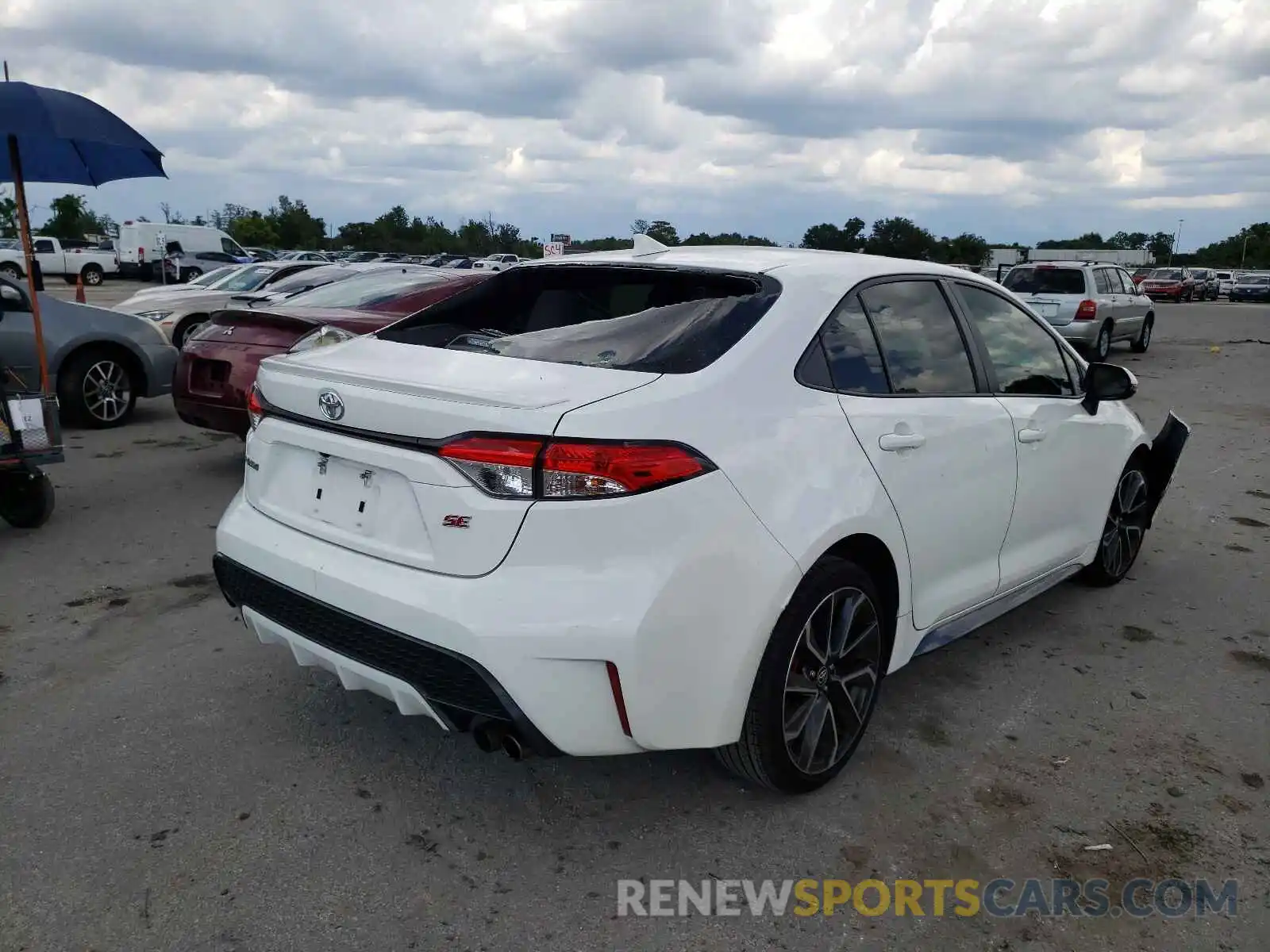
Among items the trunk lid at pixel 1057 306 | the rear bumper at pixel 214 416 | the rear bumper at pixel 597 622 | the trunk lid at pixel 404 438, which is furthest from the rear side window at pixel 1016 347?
the trunk lid at pixel 1057 306

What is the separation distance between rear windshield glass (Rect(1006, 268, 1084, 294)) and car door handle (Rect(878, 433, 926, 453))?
14.8 m

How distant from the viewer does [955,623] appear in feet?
12.1

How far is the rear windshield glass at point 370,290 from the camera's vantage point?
24.6 feet

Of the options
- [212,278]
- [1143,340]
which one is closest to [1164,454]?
[212,278]

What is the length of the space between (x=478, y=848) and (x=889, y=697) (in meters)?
1.77

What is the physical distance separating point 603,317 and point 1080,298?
49.6 ft

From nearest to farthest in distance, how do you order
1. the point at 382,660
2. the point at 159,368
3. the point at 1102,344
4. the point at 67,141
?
the point at 382,660 → the point at 67,141 → the point at 159,368 → the point at 1102,344

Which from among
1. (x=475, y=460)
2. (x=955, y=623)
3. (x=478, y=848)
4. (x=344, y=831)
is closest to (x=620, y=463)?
(x=475, y=460)

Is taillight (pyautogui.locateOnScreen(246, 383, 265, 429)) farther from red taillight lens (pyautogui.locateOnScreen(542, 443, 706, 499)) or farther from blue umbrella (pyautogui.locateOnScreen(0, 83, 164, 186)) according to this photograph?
blue umbrella (pyautogui.locateOnScreen(0, 83, 164, 186))

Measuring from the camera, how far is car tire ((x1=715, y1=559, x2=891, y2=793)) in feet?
9.26

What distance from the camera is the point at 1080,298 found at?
16281 mm

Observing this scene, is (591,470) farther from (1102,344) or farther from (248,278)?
(1102,344)

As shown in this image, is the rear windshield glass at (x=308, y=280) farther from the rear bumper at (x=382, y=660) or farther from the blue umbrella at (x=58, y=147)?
the rear bumper at (x=382, y=660)

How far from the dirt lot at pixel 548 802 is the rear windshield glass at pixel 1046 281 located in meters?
13.0
